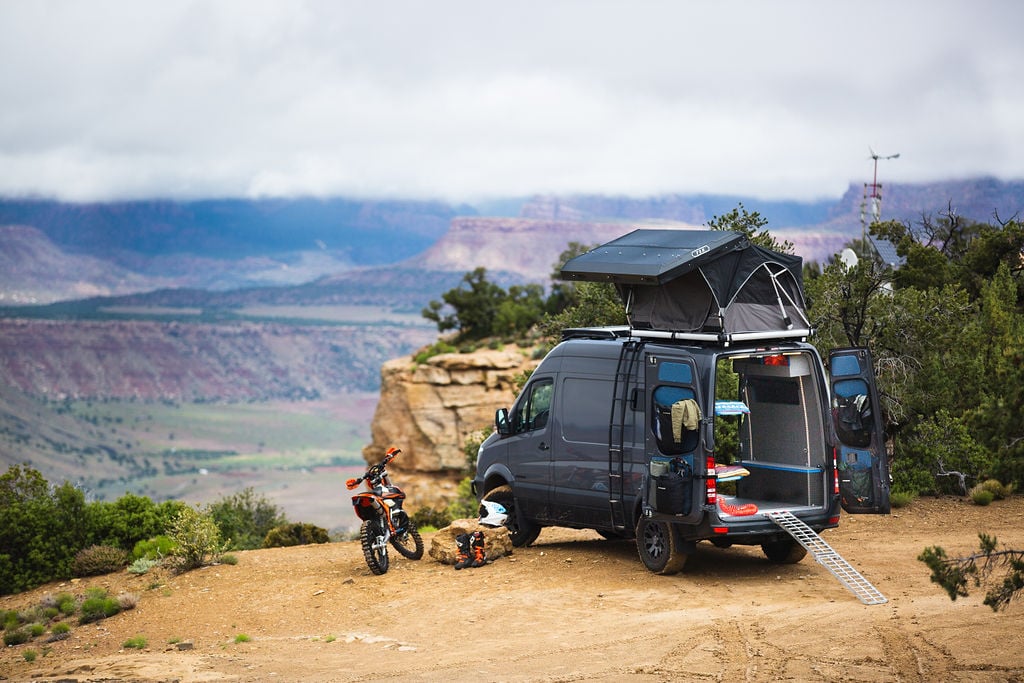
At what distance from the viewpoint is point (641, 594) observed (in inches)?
511

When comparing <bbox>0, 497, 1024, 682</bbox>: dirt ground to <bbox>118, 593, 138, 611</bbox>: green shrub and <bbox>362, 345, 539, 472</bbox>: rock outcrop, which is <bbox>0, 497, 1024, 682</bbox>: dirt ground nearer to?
<bbox>118, 593, 138, 611</bbox>: green shrub

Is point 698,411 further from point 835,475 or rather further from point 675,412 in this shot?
point 835,475

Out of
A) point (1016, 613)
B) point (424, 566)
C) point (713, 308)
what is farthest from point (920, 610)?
point (424, 566)

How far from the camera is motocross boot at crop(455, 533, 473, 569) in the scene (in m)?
14.7

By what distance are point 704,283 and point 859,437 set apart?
99.5 inches

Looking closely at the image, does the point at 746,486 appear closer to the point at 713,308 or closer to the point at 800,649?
the point at 713,308

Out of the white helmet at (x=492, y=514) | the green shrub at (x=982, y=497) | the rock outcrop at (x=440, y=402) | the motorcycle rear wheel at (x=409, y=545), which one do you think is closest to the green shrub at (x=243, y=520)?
the motorcycle rear wheel at (x=409, y=545)

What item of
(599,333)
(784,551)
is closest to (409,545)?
(599,333)

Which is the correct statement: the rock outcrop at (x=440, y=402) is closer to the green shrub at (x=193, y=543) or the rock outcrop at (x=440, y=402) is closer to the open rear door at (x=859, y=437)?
the green shrub at (x=193, y=543)

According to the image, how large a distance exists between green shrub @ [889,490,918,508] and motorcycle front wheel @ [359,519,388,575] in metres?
7.97

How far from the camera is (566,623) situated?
476 inches

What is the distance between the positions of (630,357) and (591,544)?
3.26m

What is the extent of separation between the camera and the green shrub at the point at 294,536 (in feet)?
76.9

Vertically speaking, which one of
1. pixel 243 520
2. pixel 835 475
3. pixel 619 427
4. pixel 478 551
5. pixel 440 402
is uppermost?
pixel 619 427
